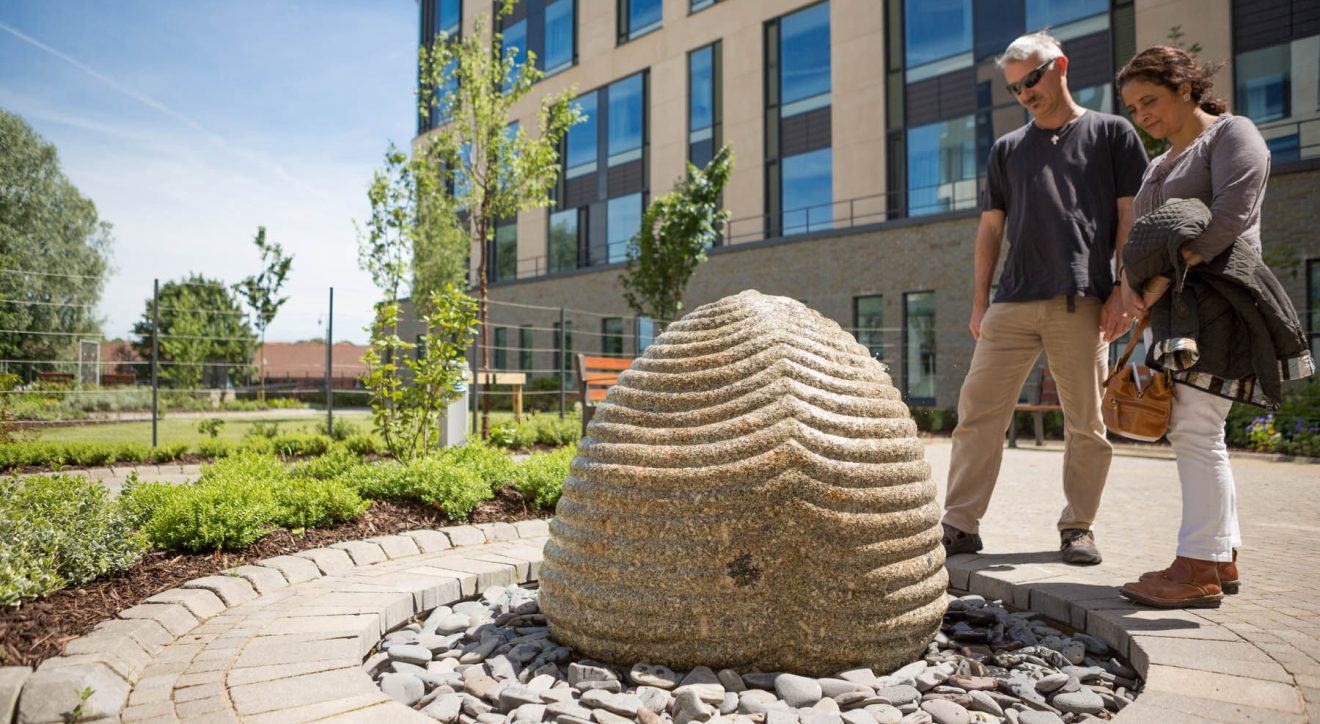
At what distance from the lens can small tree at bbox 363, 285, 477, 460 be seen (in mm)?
6512

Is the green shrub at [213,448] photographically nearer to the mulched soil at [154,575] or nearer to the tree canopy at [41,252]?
the tree canopy at [41,252]

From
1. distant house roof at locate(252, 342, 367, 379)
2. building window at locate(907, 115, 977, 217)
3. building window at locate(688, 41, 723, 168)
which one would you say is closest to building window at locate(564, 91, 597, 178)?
building window at locate(688, 41, 723, 168)

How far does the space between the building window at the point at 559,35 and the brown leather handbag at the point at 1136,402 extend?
2690 cm

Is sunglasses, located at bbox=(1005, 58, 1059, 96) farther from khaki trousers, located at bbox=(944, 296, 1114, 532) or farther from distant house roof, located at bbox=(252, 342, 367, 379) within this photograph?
distant house roof, located at bbox=(252, 342, 367, 379)

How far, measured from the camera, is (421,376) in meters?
6.51

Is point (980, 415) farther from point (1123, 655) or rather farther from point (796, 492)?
point (796, 492)

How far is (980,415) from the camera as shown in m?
4.12

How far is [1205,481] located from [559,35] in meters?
28.8

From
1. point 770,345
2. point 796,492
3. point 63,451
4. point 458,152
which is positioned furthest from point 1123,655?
point 458,152

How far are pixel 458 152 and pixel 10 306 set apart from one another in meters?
6.62

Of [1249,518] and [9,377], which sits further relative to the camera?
[9,377]

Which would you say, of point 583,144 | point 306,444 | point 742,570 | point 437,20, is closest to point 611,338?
point 583,144

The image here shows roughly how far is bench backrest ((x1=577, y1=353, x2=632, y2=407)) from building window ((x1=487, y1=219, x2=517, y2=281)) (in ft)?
63.6

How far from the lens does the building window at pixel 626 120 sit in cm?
2527
